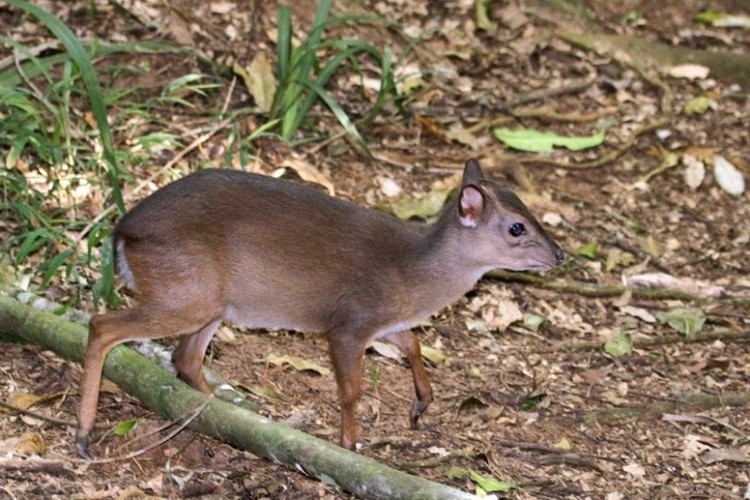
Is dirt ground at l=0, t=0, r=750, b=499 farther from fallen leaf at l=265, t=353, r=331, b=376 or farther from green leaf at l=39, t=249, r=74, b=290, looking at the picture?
green leaf at l=39, t=249, r=74, b=290

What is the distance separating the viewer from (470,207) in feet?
19.5

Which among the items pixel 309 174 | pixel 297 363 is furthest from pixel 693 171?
pixel 297 363

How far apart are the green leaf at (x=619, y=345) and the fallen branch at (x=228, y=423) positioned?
91.7 inches

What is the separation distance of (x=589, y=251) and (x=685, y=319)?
2.67 feet

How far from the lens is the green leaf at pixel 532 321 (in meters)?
7.13

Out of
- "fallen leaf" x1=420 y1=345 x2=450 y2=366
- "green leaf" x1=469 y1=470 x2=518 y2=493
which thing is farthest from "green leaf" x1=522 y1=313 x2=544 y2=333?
"green leaf" x1=469 y1=470 x2=518 y2=493

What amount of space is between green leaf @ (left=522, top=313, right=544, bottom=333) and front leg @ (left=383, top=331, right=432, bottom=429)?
122cm

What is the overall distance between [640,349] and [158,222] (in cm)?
290

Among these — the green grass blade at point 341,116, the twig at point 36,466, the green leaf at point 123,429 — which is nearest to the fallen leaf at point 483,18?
the green grass blade at point 341,116

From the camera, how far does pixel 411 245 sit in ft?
19.6

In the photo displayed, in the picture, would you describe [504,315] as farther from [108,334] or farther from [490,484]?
[108,334]

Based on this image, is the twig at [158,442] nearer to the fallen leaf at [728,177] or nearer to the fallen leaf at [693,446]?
the fallen leaf at [693,446]

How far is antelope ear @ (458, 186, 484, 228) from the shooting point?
5922 millimetres

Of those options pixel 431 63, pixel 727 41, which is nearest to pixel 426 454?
pixel 431 63
